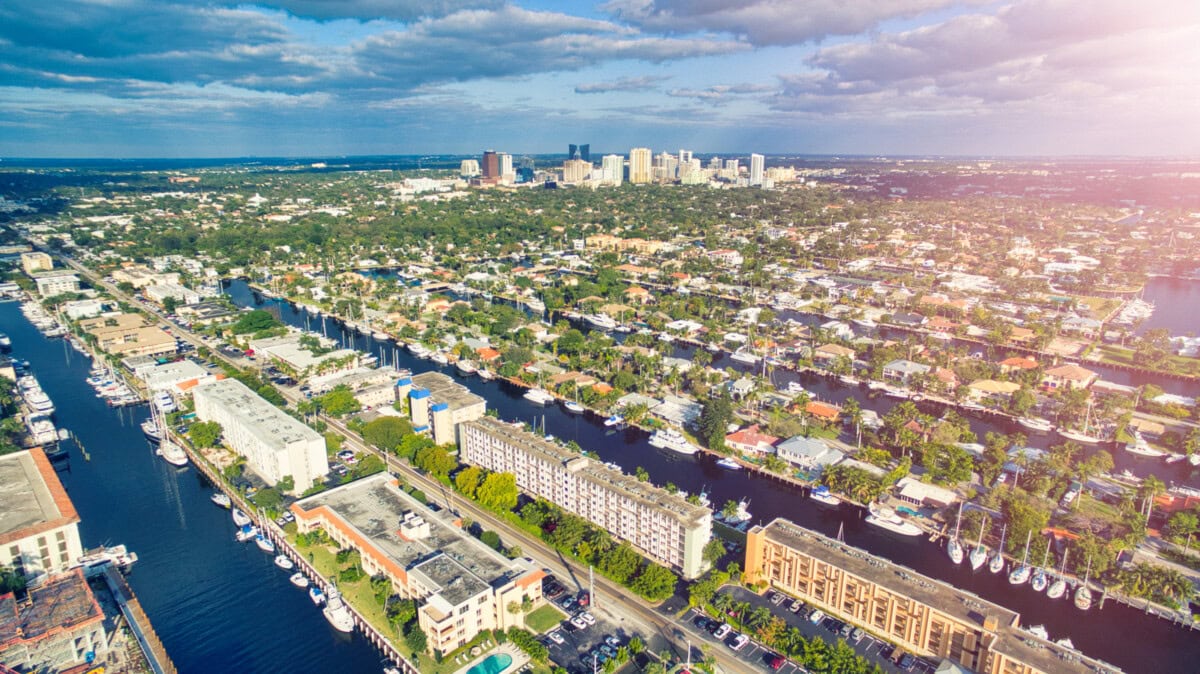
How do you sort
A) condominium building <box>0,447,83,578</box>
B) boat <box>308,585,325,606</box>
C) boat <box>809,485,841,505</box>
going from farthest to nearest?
boat <box>809,485,841,505</box>, boat <box>308,585,325,606</box>, condominium building <box>0,447,83,578</box>

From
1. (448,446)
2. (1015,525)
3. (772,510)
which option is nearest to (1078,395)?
(1015,525)

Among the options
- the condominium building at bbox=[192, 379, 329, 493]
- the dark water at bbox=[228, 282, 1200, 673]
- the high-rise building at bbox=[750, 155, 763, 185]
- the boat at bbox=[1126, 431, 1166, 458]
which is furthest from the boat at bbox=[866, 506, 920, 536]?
the high-rise building at bbox=[750, 155, 763, 185]

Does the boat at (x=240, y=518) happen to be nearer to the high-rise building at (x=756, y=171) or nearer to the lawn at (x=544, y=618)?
the lawn at (x=544, y=618)

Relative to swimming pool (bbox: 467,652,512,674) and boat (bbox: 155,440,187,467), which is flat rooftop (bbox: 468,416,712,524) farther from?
boat (bbox: 155,440,187,467)

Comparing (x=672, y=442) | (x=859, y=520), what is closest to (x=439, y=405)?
(x=672, y=442)

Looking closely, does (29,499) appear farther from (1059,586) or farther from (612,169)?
(612,169)

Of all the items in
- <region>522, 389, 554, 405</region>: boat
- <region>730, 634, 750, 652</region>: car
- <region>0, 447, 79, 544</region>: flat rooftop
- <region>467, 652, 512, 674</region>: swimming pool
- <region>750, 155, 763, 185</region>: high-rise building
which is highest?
<region>750, 155, 763, 185</region>: high-rise building

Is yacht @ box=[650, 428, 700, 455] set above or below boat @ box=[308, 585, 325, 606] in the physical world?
above

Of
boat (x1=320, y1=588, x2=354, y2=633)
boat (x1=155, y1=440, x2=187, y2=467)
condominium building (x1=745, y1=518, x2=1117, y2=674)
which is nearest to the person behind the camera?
condominium building (x1=745, y1=518, x2=1117, y2=674)
